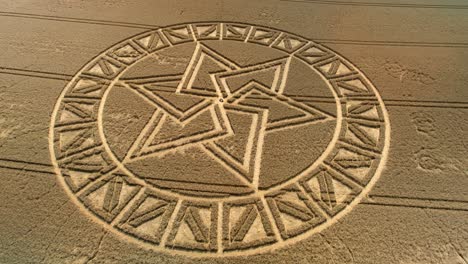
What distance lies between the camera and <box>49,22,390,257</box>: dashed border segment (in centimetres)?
355

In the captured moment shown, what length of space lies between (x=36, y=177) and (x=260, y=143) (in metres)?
2.65

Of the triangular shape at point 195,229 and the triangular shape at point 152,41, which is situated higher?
the triangular shape at point 152,41

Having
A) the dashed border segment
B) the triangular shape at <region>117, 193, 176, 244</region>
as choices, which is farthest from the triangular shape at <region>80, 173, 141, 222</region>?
the triangular shape at <region>117, 193, 176, 244</region>

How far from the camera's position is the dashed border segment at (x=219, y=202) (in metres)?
3.55

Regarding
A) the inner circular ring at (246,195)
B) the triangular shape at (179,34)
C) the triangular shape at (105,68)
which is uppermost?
the triangular shape at (179,34)

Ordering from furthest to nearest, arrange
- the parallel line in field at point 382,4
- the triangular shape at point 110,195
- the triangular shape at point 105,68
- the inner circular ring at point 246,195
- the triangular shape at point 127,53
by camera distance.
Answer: the parallel line in field at point 382,4 → the triangular shape at point 127,53 → the triangular shape at point 105,68 → the inner circular ring at point 246,195 → the triangular shape at point 110,195

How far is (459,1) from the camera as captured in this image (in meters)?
6.98

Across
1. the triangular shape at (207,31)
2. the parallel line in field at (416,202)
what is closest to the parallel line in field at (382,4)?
the triangular shape at (207,31)

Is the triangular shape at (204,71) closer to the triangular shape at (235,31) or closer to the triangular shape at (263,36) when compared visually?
the triangular shape at (235,31)

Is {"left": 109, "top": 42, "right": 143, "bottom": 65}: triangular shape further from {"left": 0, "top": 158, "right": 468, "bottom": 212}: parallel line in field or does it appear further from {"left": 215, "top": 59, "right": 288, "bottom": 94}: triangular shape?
{"left": 0, "top": 158, "right": 468, "bottom": 212}: parallel line in field

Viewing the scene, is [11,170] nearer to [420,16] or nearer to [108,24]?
[108,24]

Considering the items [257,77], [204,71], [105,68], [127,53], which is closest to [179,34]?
[127,53]

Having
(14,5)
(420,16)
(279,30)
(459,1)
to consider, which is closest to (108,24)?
(14,5)

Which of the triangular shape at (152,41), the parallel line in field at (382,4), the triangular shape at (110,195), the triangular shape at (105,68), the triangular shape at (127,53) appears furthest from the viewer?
the parallel line in field at (382,4)
